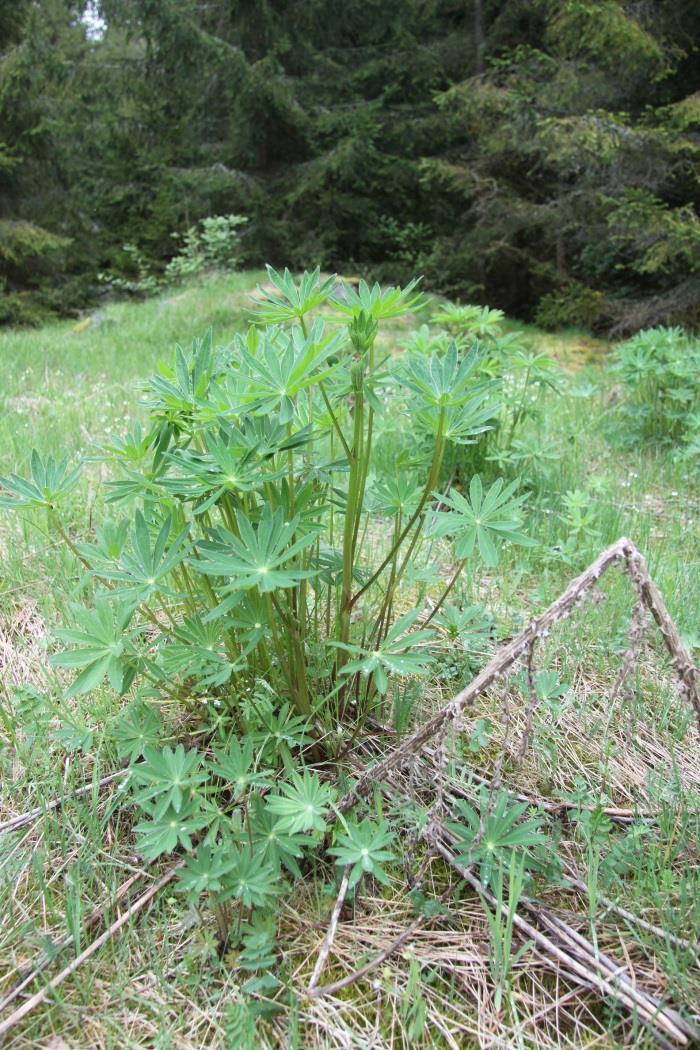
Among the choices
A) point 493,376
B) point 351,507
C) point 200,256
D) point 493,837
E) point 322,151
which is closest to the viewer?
point 493,837

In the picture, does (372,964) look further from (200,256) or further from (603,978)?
(200,256)

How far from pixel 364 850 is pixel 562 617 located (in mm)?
526

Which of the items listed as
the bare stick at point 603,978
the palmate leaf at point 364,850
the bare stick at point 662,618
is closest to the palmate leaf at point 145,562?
the palmate leaf at point 364,850

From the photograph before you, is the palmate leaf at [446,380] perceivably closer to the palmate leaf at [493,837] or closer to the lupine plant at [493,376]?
the palmate leaf at [493,837]

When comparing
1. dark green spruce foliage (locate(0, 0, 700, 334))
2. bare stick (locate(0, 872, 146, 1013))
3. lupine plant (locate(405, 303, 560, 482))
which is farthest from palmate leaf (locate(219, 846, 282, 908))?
dark green spruce foliage (locate(0, 0, 700, 334))

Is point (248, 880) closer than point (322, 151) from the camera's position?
Yes

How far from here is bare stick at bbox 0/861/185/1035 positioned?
3.41 feet

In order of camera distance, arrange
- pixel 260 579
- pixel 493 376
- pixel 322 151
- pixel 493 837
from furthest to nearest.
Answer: pixel 322 151
pixel 493 376
pixel 493 837
pixel 260 579

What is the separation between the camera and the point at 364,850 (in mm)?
1153

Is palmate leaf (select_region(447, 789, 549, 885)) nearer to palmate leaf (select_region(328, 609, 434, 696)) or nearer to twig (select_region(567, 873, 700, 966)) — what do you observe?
twig (select_region(567, 873, 700, 966))

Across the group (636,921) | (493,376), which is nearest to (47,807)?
(636,921)

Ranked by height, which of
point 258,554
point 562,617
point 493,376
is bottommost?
point 562,617

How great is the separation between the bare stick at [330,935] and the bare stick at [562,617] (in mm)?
187

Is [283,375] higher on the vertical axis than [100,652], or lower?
higher
